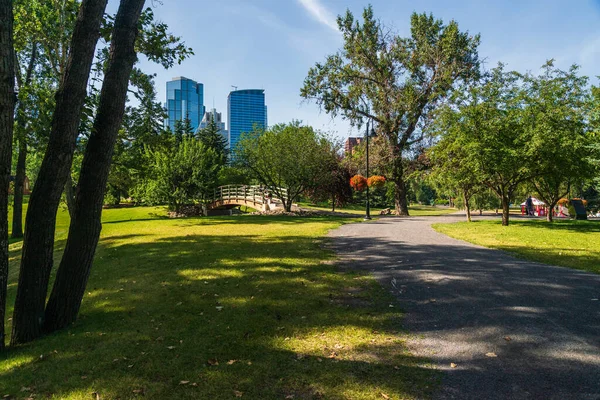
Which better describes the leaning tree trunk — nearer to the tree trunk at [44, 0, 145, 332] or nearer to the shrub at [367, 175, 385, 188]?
the shrub at [367, 175, 385, 188]

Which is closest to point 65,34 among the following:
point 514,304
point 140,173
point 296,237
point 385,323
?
point 140,173

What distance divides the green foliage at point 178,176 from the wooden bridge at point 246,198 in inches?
161

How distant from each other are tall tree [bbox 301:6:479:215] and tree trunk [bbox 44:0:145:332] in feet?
74.6

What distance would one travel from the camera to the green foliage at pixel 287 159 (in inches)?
1005

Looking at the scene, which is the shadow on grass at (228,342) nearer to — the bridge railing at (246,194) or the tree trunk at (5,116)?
the tree trunk at (5,116)

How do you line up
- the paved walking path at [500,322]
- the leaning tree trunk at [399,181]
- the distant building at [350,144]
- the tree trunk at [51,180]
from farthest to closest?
the distant building at [350,144]
the leaning tree trunk at [399,181]
the tree trunk at [51,180]
the paved walking path at [500,322]

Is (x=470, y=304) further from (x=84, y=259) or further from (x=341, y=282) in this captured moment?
(x=84, y=259)

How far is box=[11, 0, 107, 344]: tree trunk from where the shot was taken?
479 centimetres

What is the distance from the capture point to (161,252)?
10.1 meters

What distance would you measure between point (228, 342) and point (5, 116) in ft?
12.6

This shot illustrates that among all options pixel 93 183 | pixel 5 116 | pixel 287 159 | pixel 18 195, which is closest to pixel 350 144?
pixel 287 159

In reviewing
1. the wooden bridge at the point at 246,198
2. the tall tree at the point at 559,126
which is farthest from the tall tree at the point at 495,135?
the wooden bridge at the point at 246,198

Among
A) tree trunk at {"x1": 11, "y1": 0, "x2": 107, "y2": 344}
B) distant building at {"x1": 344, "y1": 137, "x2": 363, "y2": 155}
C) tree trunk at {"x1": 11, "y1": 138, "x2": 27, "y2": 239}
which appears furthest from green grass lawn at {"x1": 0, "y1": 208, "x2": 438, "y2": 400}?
distant building at {"x1": 344, "y1": 137, "x2": 363, "y2": 155}

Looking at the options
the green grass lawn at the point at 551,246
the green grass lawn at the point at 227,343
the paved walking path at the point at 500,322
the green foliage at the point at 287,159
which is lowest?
the green grass lawn at the point at 227,343
